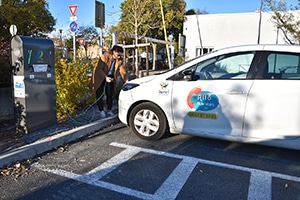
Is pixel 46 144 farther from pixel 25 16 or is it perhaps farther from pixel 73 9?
pixel 25 16

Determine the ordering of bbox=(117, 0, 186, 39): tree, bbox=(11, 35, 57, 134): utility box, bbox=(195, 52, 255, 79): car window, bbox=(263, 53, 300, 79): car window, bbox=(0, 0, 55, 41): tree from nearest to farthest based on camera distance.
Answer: bbox=(263, 53, 300, 79): car window < bbox=(195, 52, 255, 79): car window < bbox=(11, 35, 57, 134): utility box < bbox=(0, 0, 55, 41): tree < bbox=(117, 0, 186, 39): tree

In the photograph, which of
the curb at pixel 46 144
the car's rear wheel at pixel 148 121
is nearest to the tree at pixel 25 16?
the curb at pixel 46 144

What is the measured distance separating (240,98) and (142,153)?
169 centimetres

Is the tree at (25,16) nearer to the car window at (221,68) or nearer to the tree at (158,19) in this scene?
the car window at (221,68)

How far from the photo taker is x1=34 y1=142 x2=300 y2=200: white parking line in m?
2.83

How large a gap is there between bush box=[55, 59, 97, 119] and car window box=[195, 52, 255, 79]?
2.84m

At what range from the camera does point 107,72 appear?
5.54m

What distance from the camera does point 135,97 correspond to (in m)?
4.50

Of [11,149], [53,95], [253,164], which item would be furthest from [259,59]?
[11,149]

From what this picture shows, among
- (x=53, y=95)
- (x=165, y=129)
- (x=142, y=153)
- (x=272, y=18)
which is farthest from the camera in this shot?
(x=272, y=18)

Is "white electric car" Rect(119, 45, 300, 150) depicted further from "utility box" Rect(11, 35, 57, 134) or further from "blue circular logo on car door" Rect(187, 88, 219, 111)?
"utility box" Rect(11, 35, 57, 134)

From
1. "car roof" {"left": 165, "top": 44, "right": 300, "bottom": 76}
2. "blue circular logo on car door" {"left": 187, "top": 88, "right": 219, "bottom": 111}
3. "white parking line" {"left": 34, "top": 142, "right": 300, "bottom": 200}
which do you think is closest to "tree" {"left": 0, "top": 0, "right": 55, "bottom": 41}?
"white parking line" {"left": 34, "top": 142, "right": 300, "bottom": 200}

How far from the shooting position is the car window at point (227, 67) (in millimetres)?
3814

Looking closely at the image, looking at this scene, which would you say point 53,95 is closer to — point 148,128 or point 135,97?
point 135,97
